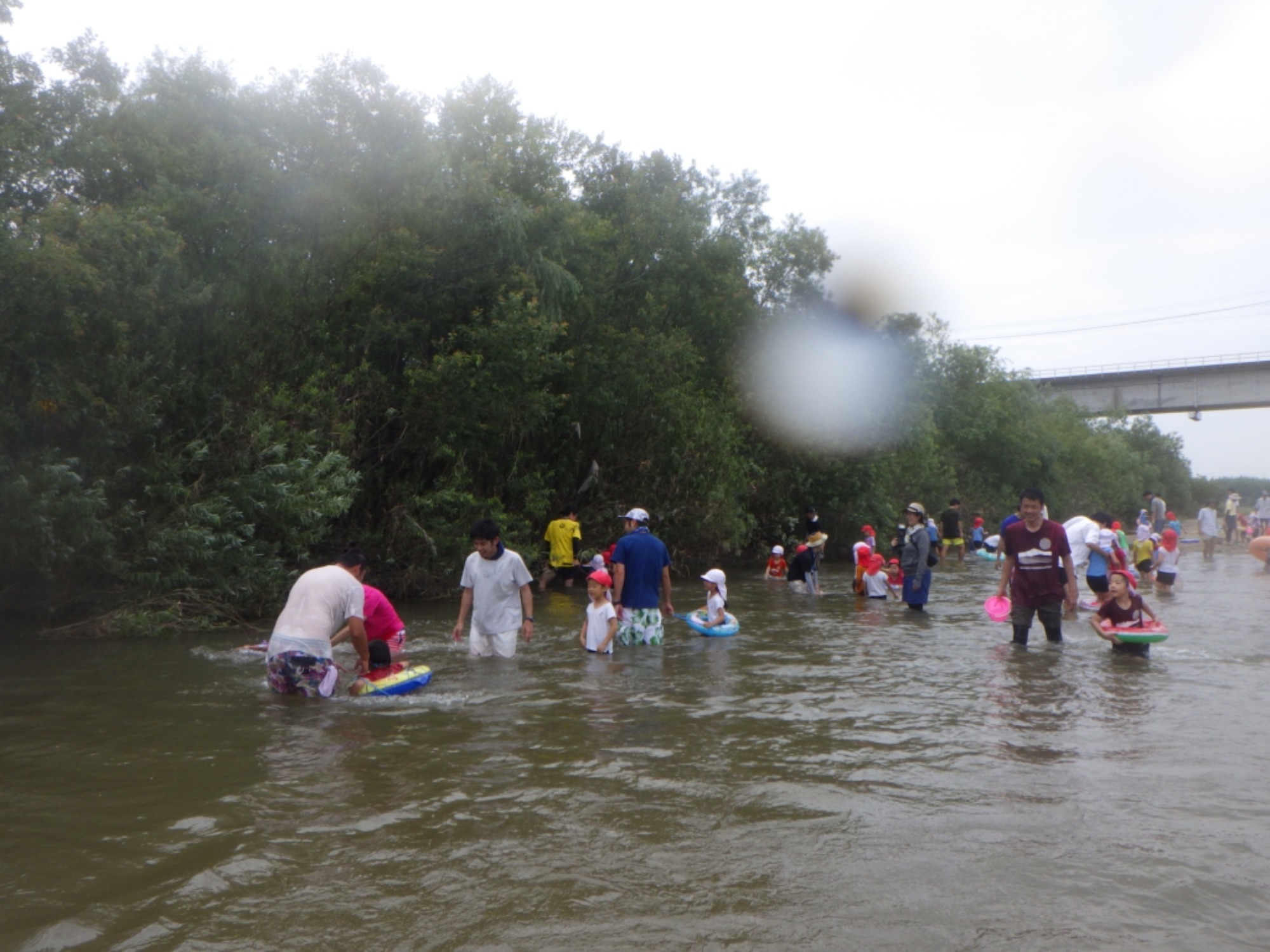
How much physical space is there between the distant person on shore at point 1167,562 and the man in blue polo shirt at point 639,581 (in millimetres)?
13404

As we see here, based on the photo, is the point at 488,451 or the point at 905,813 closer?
the point at 905,813

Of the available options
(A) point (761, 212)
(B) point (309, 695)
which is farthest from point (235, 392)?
(A) point (761, 212)

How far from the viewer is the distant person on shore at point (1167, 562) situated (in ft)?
71.5

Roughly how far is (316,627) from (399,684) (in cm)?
104

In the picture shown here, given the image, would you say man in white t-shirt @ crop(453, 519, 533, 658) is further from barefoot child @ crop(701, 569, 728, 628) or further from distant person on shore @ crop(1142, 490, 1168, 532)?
distant person on shore @ crop(1142, 490, 1168, 532)

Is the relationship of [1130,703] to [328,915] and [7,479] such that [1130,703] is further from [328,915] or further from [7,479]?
[7,479]

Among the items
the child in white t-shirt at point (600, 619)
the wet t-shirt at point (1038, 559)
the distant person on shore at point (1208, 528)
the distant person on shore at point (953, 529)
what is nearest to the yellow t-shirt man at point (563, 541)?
the child in white t-shirt at point (600, 619)

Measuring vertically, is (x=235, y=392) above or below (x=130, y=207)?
below

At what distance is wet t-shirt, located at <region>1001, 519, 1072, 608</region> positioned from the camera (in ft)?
39.5

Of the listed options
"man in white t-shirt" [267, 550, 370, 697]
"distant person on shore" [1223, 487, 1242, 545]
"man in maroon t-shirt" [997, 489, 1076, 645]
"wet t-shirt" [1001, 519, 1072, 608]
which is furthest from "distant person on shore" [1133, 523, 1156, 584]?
"distant person on shore" [1223, 487, 1242, 545]

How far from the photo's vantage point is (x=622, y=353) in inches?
1039

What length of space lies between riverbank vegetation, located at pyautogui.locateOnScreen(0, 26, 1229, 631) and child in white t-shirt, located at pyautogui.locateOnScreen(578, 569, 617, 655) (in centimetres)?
593

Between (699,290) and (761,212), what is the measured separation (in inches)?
221

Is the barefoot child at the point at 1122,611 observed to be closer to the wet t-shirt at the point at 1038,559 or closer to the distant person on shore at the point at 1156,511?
the wet t-shirt at the point at 1038,559
